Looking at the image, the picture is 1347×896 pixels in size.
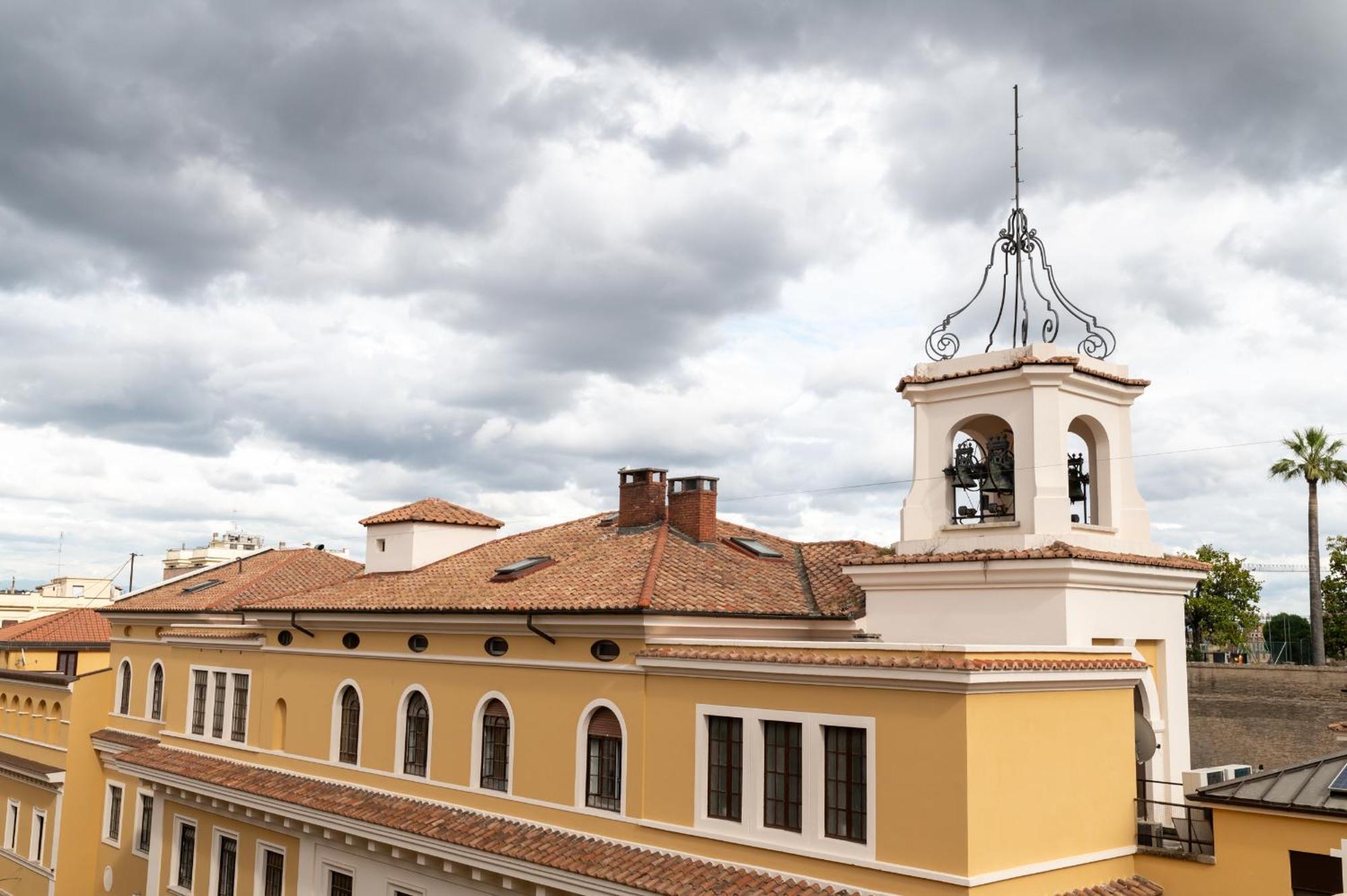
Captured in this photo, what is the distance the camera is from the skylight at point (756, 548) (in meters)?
22.6

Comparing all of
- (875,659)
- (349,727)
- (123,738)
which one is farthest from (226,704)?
(875,659)

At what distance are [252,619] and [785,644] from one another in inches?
748

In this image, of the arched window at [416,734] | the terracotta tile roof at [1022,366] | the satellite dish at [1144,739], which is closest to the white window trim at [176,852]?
the arched window at [416,734]

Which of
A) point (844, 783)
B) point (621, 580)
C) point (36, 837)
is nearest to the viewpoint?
point (844, 783)

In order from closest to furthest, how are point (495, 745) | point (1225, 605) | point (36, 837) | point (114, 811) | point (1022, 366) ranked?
1. point (1022, 366)
2. point (495, 745)
3. point (114, 811)
4. point (36, 837)
5. point (1225, 605)

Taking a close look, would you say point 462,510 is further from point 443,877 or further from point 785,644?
point 785,644

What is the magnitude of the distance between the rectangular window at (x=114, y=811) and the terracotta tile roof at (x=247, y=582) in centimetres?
561

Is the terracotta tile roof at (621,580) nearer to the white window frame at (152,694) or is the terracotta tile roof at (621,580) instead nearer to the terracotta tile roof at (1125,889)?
the terracotta tile roof at (1125,889)

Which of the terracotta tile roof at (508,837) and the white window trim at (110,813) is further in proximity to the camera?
the white window trim at (110,813)

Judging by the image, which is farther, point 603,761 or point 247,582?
point 247,582

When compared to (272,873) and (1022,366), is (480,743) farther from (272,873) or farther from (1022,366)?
(1022,366)

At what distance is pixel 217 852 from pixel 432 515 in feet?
30.9

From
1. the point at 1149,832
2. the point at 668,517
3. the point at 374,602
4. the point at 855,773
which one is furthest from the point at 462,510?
the point at 1149,832

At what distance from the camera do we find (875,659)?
47.1ft
